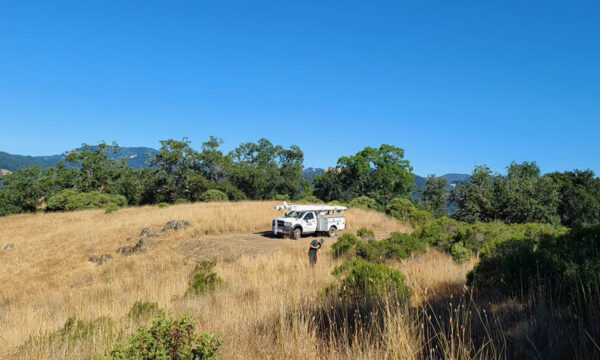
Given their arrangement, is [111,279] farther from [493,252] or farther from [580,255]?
[580,255]

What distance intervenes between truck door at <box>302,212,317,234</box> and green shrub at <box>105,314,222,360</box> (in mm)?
15420

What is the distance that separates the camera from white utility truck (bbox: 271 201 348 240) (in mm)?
17672

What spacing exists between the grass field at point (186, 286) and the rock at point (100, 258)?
1.50 feet

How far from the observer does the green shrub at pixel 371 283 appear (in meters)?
4.73

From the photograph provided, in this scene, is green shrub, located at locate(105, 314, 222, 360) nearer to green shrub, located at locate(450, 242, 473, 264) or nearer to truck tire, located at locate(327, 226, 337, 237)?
green shrub, located at locate(450, 242, 473, 264)

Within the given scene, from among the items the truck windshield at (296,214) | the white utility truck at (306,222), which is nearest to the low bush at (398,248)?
the white utility truck at (306,222)

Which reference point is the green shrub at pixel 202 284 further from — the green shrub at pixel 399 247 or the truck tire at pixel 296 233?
the truck tire at pixel 296 233

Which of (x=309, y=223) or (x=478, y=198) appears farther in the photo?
(x=478, y=198)

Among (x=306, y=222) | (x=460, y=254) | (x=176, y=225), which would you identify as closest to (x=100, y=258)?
(x=176, y=225)

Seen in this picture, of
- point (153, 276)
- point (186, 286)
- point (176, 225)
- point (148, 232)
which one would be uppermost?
point (176, 225)

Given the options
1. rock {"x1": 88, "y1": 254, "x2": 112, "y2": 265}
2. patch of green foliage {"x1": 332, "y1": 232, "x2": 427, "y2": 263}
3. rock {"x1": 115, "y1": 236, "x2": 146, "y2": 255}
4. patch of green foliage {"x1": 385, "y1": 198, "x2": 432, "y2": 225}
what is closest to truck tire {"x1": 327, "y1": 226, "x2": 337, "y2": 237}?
patch of green foliage {"x1": 385, "y1": 198, "x2": 432, "y2": 225}

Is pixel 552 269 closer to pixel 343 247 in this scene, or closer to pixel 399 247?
pixel 399 247

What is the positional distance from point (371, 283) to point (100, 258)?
1455 cm

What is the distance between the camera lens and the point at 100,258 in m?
15.2
